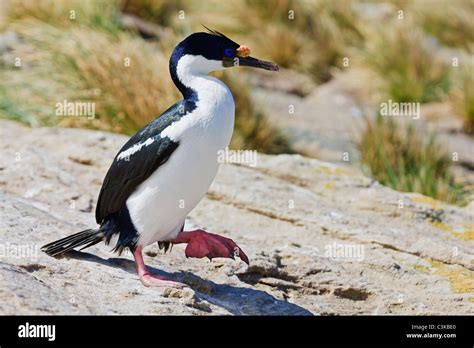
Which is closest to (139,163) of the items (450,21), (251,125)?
(251,125)

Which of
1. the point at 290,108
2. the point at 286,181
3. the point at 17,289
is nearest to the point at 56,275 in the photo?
the point at 17,289

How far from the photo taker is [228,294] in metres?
→ 5.78

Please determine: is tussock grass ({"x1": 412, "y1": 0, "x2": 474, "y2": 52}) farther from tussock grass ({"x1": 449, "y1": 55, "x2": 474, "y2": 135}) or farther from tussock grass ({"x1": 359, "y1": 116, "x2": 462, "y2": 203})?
tussock grass ({"x1": 359, "y1": 116, "x2": 462, "y2": 203})

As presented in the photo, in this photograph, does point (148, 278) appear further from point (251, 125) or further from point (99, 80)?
point (251, 125)

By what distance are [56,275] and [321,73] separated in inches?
434

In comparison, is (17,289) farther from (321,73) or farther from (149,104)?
(321,73)

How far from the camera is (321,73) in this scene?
622 inches

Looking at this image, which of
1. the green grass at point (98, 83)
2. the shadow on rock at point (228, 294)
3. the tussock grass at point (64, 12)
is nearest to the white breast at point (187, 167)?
the shadow on rock at point (228, 294)
